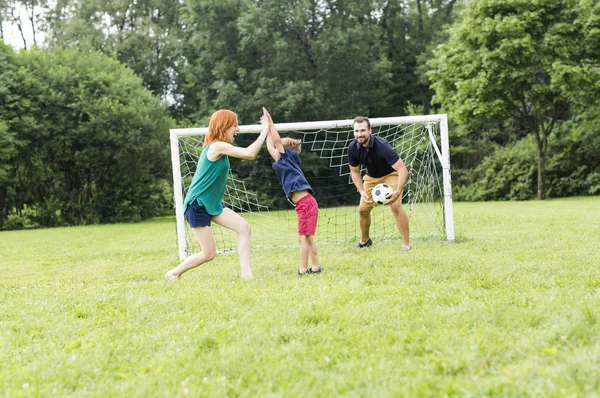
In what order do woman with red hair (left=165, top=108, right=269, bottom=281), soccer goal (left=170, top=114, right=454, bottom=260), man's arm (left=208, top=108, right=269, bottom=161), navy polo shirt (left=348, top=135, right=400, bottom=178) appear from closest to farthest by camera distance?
man's arm (left=208, top=108, right=269, bottom=161) → woman with red hair (left=165, top=108, right=269, bottom=281) → navy polo shirt (left=348, top=135, right=400, bottom=178) → soccer goal (left=170, top=114, right=454, bottom=260)

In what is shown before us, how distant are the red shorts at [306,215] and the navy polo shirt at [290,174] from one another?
14 cm

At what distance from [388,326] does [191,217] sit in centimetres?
304

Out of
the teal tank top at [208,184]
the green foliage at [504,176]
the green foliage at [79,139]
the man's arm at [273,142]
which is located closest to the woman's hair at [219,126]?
the teal tank top at [208,184]

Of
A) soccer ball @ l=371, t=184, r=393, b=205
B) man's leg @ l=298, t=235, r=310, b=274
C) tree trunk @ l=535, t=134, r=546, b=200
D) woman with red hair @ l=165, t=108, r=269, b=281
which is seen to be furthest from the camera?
tree trunk @ l=535, t=134, r=546, b=200

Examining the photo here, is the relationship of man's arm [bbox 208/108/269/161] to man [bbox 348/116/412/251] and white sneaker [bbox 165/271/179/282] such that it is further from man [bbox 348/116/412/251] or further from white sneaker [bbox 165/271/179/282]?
man [bbox 348/116/412/251]

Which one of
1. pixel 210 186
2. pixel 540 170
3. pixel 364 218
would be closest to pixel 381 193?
pixel 364 218

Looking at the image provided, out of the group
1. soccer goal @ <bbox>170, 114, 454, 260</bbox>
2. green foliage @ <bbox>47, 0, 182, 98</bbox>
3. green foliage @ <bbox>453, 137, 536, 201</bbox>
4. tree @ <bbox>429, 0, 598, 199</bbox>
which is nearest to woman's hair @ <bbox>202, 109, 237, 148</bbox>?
soccer goal @ <bbox>170, 114, 454, 260</bbox>

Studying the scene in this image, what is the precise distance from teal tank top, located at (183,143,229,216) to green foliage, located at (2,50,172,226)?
58.2ft

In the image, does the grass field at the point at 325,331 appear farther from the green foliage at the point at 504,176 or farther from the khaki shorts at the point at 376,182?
the green foliage at the point at 504,176

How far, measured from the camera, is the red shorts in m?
7.18

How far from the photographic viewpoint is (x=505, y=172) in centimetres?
2905

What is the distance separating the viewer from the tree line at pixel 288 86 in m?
23.7

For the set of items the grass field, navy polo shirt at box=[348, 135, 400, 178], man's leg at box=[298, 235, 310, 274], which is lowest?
the grass field

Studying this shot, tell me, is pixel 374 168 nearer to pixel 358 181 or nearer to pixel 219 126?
pixel 358 181
